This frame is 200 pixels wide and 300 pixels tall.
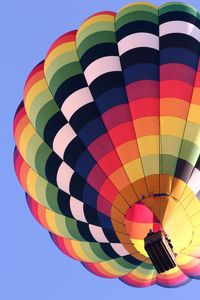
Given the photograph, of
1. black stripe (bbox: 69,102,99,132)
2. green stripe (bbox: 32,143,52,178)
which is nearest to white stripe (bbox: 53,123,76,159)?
black stripe (bbox: 69,102,99,132)

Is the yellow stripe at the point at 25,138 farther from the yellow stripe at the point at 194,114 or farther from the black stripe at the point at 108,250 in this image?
the yellow stripe at the point at 194,114

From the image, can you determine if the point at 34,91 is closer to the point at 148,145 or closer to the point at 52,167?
the point at 52,167

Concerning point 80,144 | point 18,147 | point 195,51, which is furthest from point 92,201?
point 195,51

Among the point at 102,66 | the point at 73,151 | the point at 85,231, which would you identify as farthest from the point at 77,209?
the point at 102,66

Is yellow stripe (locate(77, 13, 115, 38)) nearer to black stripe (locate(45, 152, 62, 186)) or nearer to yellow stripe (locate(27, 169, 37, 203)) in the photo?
black stripe (locate(45, 152, 62, 186))

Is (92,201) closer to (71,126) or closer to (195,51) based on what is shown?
(71,126)

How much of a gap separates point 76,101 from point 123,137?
100 cm

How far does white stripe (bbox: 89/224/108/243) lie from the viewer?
13.7 meters

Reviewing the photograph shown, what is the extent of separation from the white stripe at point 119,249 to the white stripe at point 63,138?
64.4 inches

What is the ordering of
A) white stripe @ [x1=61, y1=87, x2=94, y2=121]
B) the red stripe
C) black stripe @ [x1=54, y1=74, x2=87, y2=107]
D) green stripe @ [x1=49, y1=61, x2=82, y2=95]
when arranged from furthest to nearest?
the red stripe → green stripe @ [x1=49, y1=61, x2=82, y2=95] → black stripe @ [x1=54, y1=74, x2=87, y2=107] → white stripe @ [x1=61, y1=87, x2=94, y2=121]

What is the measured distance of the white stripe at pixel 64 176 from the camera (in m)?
13.5

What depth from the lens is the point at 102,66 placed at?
13250 millimetres

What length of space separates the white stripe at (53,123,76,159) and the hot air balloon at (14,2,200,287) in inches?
0.6

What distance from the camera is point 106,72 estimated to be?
43.4 ft
